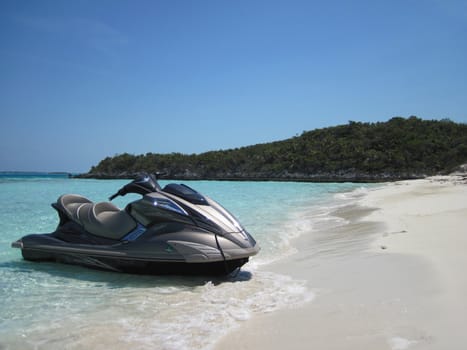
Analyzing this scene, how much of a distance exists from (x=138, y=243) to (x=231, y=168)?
215ft

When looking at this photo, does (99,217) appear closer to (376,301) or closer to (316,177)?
(376,301)

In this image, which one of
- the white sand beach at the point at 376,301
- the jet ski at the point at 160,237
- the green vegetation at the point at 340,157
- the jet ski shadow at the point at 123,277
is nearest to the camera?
the white sand beach at the point at 376,301

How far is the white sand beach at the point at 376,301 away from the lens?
2072mm

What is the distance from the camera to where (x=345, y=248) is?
16.1 ft

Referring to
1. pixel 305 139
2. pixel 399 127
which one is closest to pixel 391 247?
pixel 399 127

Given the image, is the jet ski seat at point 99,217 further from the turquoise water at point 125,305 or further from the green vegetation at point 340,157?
the green vegetation at point 340,157

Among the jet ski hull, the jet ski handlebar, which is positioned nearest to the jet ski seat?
the jet ski hull

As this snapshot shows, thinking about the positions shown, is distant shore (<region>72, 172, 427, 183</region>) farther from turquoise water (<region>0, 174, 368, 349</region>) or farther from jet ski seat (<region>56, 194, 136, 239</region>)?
turquoise water (<region>0, 174, 368, 349</region>)

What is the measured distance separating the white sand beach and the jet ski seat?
161cm

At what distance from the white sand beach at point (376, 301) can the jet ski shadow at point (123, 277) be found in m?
0.70

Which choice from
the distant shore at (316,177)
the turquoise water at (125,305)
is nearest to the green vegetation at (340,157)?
the distant shore at (316,177)

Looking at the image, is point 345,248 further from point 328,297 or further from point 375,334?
point 375,334

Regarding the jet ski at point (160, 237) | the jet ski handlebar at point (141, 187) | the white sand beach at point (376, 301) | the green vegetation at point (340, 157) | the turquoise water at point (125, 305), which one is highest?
the green vegetation at point (340, 157)

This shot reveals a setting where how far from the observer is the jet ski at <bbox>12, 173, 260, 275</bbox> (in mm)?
3537
